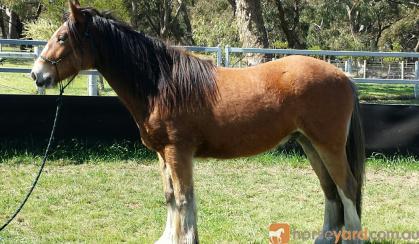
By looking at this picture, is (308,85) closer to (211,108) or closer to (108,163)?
(211,108)

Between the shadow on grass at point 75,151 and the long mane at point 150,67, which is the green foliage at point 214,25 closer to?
the shadow on grass at point 75,151

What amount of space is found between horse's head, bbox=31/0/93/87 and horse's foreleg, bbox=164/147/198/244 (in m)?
1.06

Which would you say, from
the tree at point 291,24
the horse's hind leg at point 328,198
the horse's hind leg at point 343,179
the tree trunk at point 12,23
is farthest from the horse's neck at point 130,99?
the tree trunk at point 12,23

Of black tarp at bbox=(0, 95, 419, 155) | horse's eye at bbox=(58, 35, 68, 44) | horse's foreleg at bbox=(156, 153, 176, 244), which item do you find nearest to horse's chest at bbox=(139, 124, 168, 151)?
horse's foreleg at bbox=(156, 153, 176, 244)

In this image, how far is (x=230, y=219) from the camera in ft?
16.3

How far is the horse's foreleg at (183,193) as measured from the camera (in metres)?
3.79

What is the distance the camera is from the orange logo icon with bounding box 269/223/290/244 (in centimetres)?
423

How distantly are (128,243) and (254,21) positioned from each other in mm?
8010

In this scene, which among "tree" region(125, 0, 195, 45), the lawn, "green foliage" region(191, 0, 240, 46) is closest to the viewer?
the lawn

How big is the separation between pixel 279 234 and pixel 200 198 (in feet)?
5.26

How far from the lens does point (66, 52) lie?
12.6ft

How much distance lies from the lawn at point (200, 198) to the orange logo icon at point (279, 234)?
0.15 meters

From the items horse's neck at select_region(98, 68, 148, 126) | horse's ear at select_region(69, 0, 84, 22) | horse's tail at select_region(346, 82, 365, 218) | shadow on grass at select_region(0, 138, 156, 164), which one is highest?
horse's ear at select_region(69, 0, 84, 22)

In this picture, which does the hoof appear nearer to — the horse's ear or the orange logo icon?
the orange logo icon
